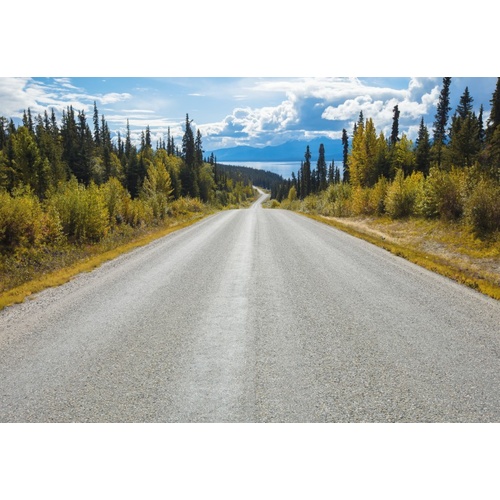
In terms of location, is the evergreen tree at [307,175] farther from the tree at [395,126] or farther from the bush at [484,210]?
the bush at [484,210]

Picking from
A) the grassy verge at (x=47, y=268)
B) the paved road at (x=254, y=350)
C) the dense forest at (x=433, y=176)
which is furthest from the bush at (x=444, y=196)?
the grassy verge at (x=47, y=268)

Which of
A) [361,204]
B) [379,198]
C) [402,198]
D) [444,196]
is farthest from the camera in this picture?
[361,204]

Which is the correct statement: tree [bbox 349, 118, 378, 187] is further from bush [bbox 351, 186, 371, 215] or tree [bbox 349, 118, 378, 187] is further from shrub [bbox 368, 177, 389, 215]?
shrub [bbox 368, 177, 389, 215]

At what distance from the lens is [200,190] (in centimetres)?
7700

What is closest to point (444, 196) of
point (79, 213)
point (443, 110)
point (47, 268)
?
point (79, 213)

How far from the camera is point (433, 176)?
20375mm

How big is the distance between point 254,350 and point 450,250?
463 inches

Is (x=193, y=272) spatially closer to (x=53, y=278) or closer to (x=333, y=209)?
(x=53, y=278)

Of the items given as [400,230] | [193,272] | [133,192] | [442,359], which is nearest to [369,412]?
[442,359]

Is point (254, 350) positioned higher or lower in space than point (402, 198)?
lower

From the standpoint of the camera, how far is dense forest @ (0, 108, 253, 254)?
13555mm

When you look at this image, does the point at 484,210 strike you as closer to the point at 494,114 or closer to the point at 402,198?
the point at 402,198

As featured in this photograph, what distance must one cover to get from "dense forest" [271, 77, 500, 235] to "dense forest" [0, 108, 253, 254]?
16.6m

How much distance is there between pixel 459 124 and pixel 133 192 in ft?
172
